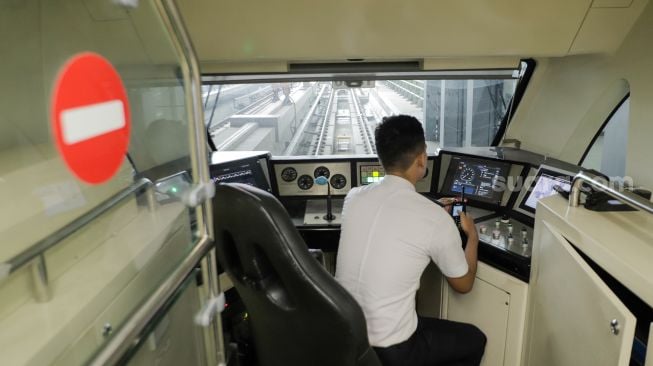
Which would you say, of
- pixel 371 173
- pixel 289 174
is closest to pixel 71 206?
pixel 289 174

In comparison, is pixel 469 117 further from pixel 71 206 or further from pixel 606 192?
pixel 71 206

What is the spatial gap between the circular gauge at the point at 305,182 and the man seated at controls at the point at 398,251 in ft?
2.93

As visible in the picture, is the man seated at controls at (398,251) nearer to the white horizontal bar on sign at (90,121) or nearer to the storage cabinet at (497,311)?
the storage cabinet at (497,311)

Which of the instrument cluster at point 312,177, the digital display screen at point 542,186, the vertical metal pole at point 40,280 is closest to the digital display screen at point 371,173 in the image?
the instrument cluster at point 312,177

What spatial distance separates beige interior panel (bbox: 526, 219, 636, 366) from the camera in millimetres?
962

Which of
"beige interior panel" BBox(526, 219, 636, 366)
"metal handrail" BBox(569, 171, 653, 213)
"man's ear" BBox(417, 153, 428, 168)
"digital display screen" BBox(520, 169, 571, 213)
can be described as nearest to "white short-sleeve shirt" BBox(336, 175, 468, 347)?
"man's ear" BBox(417, 153, 428, 168)

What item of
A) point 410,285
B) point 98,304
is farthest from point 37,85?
point 410,285

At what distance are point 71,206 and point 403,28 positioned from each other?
1.55 meters

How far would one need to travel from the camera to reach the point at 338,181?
255cm

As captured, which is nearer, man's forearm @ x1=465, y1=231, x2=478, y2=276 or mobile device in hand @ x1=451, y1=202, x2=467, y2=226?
man's forearm @ x1=465, y1=231, x2=478, y2=276

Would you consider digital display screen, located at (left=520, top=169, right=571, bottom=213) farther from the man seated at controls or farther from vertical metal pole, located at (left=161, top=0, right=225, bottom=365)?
vertical metal pole, located at (left=161, top=0, right=225, bottom=365)

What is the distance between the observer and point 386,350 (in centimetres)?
157

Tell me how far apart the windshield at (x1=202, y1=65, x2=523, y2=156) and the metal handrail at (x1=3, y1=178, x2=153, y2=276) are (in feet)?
5.45

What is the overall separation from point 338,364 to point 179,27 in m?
0.94
